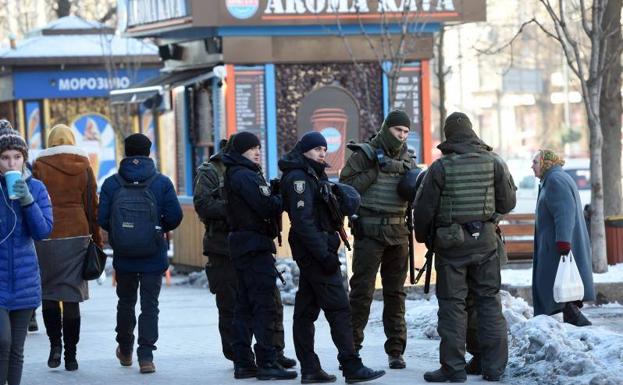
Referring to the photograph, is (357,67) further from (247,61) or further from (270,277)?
(270,277)

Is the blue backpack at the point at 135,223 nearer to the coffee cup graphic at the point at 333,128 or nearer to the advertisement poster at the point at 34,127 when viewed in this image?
the coffee cup graphic at the point at 333,128

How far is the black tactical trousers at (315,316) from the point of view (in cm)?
984

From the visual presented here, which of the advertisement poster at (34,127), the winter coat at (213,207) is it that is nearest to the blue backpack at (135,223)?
the winter coat at (213,207)

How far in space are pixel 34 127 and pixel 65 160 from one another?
628 inches

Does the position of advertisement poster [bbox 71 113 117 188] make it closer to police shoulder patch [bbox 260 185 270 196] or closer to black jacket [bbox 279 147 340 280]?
police shoulder patch [bbox 260 185 270 196]

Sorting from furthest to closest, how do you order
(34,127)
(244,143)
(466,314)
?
(34,127) → (244,143) → (466,314)

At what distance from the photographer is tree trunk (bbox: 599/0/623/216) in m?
19.2

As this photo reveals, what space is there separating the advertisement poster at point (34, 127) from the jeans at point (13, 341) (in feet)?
58.5

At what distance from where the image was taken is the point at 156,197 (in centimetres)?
1083

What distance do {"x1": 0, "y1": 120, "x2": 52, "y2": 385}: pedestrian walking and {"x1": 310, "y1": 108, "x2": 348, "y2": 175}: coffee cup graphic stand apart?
10.2 meters

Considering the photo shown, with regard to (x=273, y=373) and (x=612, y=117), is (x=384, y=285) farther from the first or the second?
(x=612, y=117)

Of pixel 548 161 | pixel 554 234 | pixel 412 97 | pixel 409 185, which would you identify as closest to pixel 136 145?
pixel 409 185

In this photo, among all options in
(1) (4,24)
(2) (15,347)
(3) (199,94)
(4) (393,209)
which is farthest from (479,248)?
(1) (4,24)

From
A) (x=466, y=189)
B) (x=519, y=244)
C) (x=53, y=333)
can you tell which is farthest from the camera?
(x=519, y=244)
